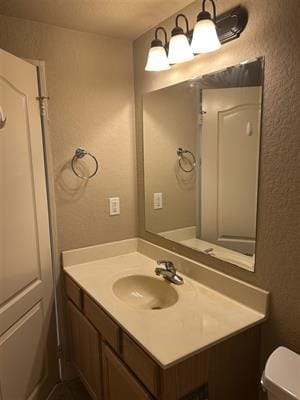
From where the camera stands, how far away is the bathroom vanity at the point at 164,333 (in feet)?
3.64

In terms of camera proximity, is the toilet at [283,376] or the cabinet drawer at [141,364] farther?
the cabinet drawer at [141,364]

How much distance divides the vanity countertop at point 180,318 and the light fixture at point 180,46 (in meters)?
1.21

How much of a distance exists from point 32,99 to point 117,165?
684 mm

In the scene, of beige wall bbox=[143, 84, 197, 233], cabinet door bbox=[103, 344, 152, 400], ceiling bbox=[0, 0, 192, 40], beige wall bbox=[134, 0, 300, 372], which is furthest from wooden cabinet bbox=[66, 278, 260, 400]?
ceiling bbox=[0, 0, 192, 40]

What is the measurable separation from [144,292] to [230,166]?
914 millimetres

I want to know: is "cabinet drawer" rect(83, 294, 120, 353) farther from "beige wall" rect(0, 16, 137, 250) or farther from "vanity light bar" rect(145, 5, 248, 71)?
"vanity light bar" rect(145, 5, 248, 71)

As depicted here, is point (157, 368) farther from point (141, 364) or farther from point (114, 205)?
point (114, 205)

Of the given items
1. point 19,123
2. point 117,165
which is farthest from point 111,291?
point 19,123

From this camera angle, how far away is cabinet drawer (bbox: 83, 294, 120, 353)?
52.5 inches

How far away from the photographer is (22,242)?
160 cm

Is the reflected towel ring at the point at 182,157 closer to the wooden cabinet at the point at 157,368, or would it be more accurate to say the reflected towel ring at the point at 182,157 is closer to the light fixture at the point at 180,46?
the light fixture at the point at 180,46

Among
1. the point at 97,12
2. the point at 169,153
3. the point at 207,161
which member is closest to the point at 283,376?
the point at 207,161

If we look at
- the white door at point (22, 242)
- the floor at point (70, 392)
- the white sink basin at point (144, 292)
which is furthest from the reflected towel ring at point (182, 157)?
the floor at point (70, 392)

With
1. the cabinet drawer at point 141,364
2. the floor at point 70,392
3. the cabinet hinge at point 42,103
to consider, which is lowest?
the floor at point 70,392
